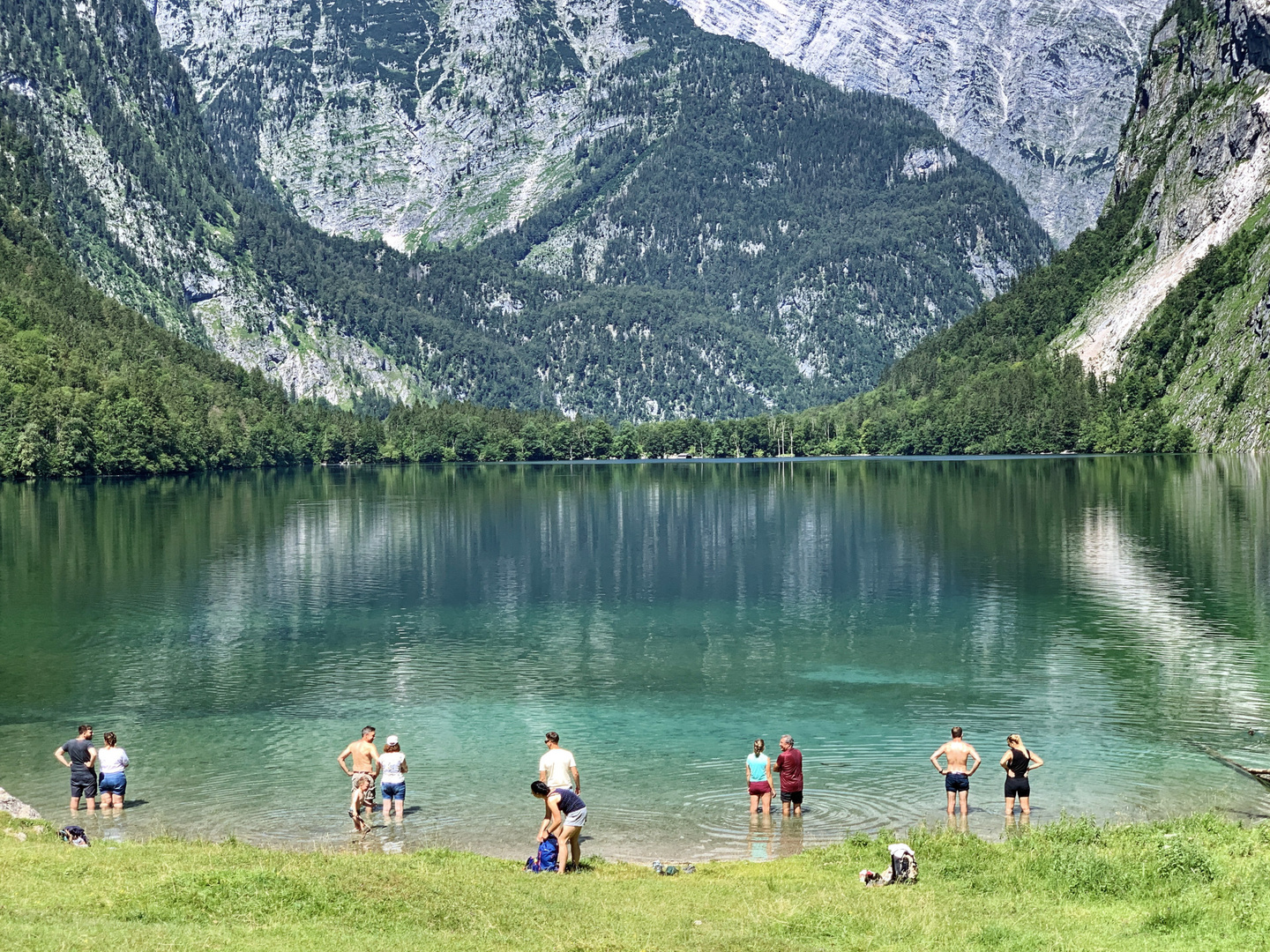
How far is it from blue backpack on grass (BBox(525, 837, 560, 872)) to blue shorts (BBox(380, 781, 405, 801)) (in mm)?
9103

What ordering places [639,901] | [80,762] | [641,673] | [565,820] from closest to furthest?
[639,901]
[565,820]
[80,762]
[641,673]

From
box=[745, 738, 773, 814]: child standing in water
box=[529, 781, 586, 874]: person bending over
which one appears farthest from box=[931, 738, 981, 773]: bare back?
box=[529, 781, 586, 874]: person bending over

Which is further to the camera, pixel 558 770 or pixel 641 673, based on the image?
pixel 641 673

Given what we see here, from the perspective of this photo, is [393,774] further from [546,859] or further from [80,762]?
[80,762]

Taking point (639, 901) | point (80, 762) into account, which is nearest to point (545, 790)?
point (639, 901)

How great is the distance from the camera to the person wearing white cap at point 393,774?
43344 millimetres

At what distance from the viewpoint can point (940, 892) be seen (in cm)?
3158

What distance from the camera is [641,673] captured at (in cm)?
7012

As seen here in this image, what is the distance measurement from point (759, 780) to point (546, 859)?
398 inches

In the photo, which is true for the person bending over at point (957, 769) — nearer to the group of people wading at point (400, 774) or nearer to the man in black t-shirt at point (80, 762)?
the group of people wading at point (400, 774)

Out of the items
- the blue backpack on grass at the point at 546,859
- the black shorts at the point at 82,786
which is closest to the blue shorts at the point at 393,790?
the blue backpack on grass at the point at 546,859

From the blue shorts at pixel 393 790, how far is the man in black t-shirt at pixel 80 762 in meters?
9.89

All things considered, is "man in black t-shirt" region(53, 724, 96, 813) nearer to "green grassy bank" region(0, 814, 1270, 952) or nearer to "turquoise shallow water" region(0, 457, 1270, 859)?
"turquoise shallow water" region(0, 457, 1270, 859)

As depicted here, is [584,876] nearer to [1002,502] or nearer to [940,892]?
[940,892]
